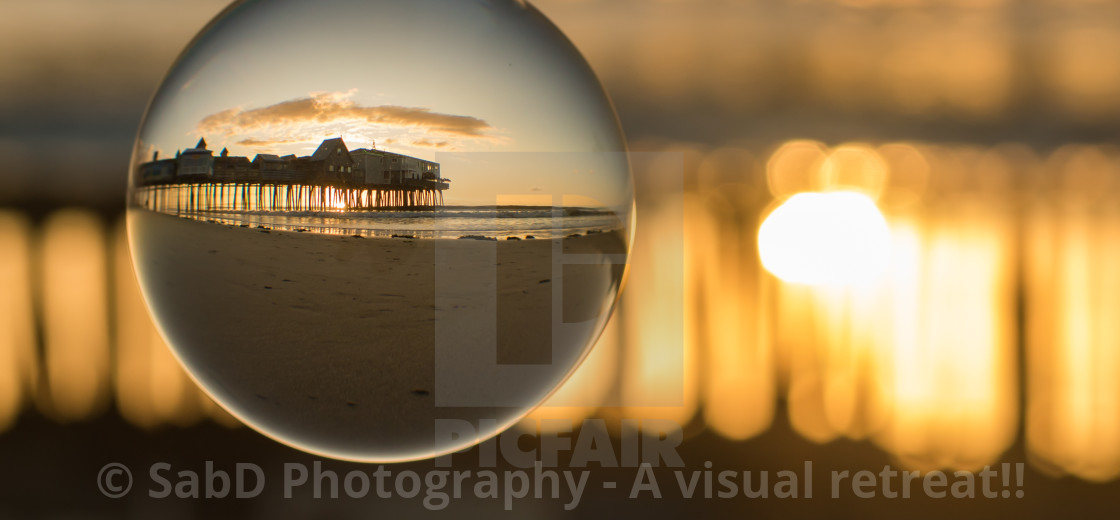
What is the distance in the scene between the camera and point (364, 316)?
79 cm

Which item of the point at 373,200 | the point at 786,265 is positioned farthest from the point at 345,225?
the point at 786,265

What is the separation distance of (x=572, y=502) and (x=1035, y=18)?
6.87 meters

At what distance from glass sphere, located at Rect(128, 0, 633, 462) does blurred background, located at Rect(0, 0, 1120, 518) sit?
20.3ft

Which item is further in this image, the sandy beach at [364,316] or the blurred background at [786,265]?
the blurred background at [786,265]

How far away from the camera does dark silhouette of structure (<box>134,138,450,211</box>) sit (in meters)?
0.75

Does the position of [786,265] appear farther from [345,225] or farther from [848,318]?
[345,225]

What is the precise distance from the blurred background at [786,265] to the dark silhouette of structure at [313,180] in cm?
627

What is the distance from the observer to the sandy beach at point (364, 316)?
79 centimetres

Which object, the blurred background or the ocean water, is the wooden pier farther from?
the blurred background

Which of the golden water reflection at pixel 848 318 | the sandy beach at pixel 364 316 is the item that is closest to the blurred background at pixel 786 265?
the golden water reflection at pixel 848 318

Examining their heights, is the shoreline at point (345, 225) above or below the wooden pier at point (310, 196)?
below

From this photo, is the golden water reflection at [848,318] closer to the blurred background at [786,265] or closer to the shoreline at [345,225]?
the blurred background at [786,265]

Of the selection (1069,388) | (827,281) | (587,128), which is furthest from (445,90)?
(1069,388)

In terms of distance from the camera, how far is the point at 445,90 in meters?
0.75
